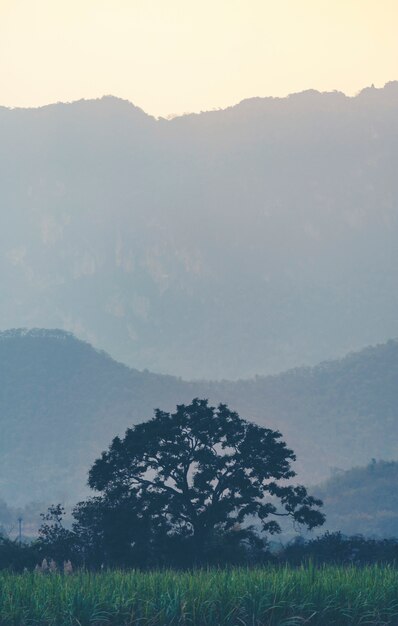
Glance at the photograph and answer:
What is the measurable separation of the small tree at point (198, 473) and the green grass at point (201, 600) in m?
30.0

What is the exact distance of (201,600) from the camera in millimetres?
42281

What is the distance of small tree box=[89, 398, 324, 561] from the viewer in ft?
255

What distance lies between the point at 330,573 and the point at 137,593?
33.5 feet

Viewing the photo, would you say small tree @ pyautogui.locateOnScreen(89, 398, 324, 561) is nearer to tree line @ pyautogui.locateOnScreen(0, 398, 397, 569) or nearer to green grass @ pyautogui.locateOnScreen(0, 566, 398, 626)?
tree line @ pyautogui.locateOnScreen(0, 398, 397, 569)

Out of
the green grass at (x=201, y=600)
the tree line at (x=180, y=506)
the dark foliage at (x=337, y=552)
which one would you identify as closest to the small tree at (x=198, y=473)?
the tree line at (x=180, y=506)

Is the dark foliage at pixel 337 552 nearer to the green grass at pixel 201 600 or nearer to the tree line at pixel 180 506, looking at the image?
the tree line at pixel 180 506

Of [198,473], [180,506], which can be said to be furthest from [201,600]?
[198,473]

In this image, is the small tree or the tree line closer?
the tree line

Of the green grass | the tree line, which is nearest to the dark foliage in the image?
the tree line

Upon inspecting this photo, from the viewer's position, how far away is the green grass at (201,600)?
4147cm

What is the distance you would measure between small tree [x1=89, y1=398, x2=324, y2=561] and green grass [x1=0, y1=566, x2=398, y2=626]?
30037 mm

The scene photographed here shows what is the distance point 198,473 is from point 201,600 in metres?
38.3

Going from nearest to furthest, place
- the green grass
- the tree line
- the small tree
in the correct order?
1. the green grass
2. the tree line
3. the small tree

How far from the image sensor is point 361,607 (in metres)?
44.4
